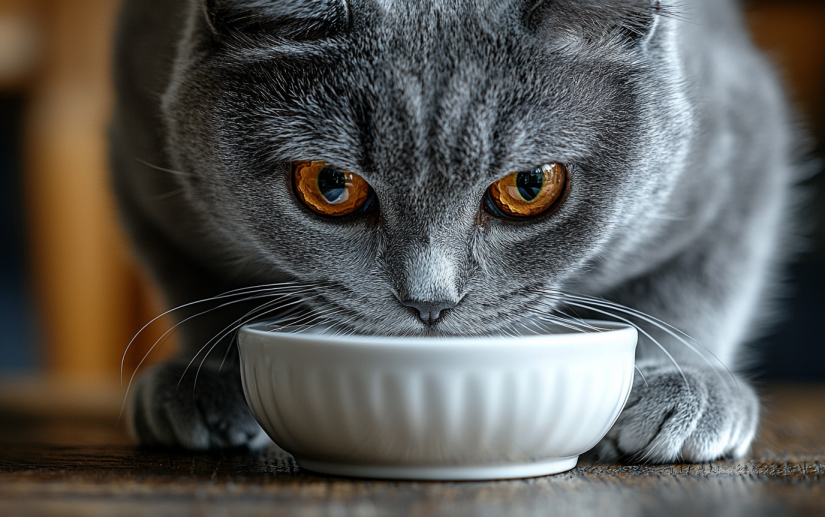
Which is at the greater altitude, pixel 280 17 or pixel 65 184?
pixel 280 17

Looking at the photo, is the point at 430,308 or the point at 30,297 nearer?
the point at 430,308

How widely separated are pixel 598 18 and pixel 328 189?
0.35 m

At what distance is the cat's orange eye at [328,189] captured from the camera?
2.86ft

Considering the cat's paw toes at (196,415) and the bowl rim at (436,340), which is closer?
the bowl rim at (436,340)

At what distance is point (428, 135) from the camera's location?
0.83m

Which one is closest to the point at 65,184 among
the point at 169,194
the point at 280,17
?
the point at 169,194

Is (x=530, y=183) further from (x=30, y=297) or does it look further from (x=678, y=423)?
(x=30, y=297)

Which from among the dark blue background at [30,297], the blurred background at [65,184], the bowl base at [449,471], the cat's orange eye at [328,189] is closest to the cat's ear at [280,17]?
the cat's orange eye at [328,189]

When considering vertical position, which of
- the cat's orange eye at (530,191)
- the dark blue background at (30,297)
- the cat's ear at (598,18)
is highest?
the cat's ear at (598,18)

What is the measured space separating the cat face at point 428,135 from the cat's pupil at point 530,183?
0.02 m

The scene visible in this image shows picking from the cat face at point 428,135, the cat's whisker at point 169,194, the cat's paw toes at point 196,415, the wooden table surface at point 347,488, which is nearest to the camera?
the wooden table surface at point 347,488

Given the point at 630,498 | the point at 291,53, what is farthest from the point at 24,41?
the point at 630,498

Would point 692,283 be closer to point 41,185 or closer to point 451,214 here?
point 451,214

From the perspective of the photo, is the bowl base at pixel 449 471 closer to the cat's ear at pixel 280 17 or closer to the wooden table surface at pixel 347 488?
the wooden table surface at pixel 347 488
